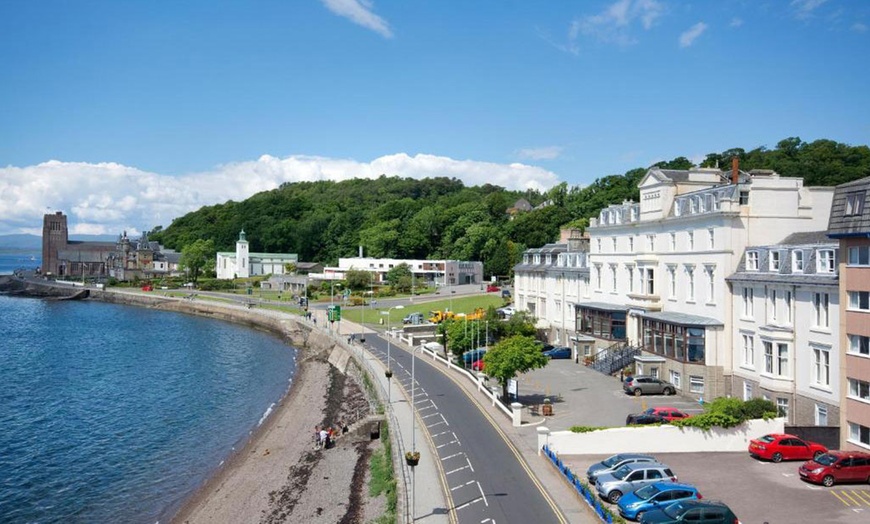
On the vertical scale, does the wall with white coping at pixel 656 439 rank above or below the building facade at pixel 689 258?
below

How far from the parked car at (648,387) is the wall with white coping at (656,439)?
1037 cm

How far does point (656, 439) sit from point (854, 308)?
10.3 m

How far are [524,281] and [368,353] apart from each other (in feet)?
60.4

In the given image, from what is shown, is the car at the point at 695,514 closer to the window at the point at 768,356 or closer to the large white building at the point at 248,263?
the window at the point at 768,356

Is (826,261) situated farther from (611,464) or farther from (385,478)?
(385,478)

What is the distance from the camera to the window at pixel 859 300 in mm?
29484

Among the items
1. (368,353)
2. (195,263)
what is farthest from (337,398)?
(195,263)

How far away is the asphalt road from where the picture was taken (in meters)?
23.4

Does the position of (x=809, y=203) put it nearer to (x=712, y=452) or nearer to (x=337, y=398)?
(x=712, y=452)

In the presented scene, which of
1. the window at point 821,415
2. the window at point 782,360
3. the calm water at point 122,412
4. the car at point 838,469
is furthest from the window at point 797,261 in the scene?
the calm water at point 122,412

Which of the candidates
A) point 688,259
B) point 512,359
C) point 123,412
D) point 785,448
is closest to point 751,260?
point 688,259

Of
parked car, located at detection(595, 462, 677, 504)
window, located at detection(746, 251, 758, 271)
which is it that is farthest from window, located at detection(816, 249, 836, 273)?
parked car, located at detection(595, 462, 677, 504)

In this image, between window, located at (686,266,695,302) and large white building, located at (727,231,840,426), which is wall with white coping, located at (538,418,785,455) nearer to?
large white building, located at (727,231,840,426)

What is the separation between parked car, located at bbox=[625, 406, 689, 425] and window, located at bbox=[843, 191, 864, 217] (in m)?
12.1
